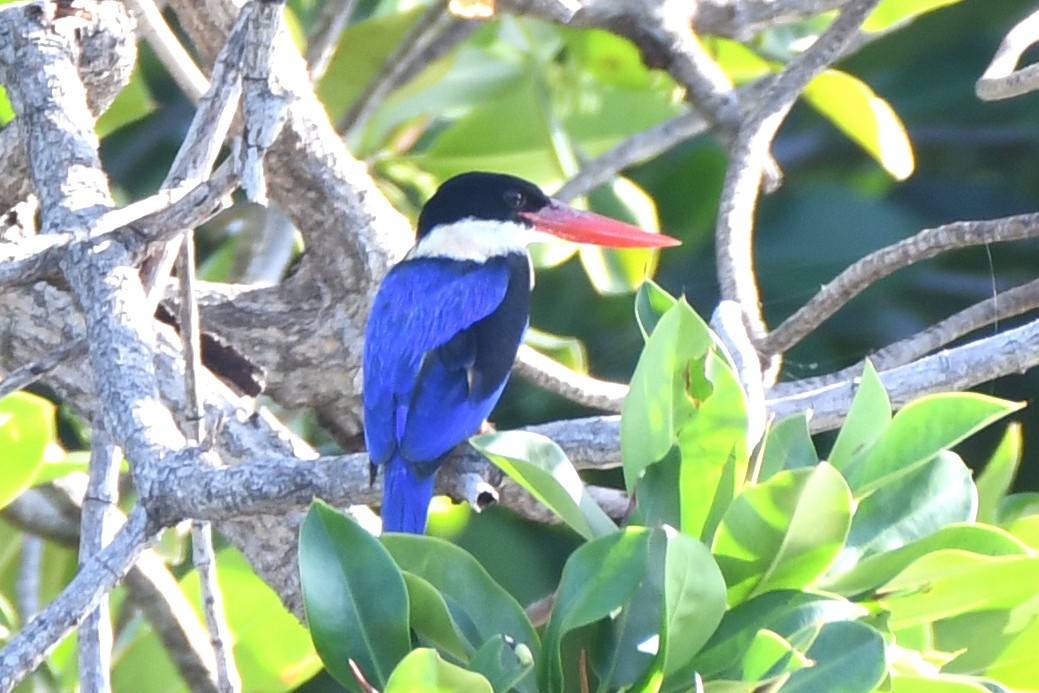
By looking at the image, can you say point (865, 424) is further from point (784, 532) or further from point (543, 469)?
point (543, 469)

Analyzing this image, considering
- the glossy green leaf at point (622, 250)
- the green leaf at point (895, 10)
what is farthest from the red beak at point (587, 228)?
the green leaf at point (895, 10)

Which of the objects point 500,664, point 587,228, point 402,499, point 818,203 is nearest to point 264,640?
point 402,499

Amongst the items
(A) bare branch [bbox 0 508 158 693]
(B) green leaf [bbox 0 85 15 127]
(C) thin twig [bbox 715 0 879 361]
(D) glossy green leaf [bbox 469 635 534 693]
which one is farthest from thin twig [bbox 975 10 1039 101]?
(B) green leaf [bbox 0 85 15 127]

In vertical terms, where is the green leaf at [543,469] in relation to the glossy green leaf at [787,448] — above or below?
above

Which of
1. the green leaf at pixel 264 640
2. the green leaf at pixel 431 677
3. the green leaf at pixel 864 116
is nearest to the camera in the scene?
the green leaf at pixel 431 677

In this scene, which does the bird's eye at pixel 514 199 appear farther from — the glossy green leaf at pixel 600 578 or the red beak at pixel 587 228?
the glossy green leaf at pixel 600 578

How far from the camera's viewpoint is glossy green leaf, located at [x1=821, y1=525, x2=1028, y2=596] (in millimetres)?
1396

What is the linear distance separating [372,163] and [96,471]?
1.38 m

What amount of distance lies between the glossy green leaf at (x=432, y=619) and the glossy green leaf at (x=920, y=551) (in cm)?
34

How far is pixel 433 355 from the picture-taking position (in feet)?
8.00

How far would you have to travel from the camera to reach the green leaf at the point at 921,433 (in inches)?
56.0

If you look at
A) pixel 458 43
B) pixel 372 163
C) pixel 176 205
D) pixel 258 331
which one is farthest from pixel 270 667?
pixel 458 43

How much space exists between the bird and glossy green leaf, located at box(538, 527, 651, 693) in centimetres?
67

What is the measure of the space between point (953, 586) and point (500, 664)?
423mm
